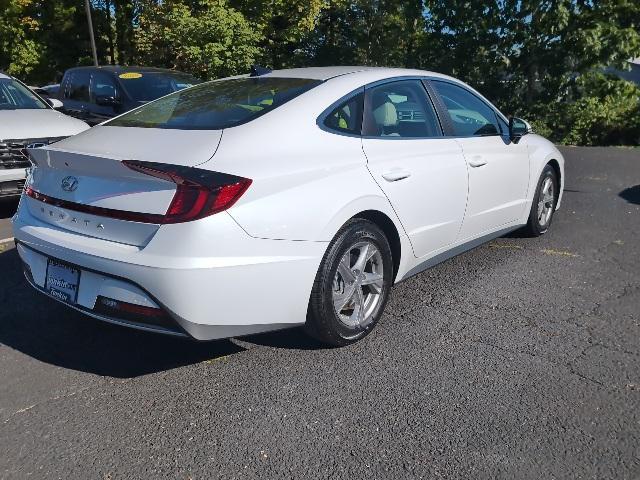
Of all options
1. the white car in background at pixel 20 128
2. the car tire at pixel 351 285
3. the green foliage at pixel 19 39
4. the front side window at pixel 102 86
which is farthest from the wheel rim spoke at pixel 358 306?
the green foliage at pixel 19 39

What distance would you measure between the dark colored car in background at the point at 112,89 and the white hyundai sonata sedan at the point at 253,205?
14.9ft

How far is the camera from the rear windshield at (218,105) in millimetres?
3209

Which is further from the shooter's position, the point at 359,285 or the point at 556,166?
the point at 556,166

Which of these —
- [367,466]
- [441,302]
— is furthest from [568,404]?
[441,302]

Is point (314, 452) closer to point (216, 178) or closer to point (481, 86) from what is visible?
point (216, 178)

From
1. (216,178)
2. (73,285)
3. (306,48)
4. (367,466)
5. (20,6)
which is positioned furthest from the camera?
(20,6)

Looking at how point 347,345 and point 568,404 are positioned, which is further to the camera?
point 347,345

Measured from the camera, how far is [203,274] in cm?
263

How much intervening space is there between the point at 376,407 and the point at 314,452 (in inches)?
17.4

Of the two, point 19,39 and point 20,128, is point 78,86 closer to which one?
point 20,128

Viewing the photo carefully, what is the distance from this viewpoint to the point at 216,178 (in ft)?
8.74

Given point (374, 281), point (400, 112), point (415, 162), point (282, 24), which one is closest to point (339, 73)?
point (400, 112)

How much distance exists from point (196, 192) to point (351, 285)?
43.4 inches

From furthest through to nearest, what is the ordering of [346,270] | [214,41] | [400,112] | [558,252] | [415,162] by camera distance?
[214,41] → [558,252] → [400,112] → [415,162] → [346,270]
